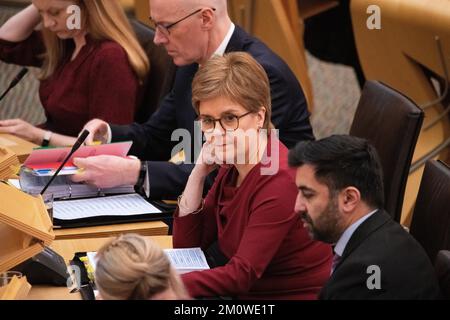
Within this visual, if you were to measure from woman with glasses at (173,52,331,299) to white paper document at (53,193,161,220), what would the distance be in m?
0.42

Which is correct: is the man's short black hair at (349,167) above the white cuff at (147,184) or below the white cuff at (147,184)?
above

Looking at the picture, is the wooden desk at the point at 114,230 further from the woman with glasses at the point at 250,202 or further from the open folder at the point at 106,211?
the woman with glasses at the point at 250,202

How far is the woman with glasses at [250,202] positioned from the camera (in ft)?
6.68

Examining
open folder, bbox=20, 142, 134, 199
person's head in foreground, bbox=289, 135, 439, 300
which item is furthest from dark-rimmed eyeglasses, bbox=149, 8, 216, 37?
person's head in foreground, bbox=289, 135, 439, 300

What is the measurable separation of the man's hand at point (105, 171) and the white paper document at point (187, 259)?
476 millimetres

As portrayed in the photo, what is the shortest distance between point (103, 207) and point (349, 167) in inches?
37.7

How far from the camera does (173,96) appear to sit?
10.5 ft

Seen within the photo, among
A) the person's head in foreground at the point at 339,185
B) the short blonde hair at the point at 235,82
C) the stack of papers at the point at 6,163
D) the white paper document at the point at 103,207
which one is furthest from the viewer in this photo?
the white paper document at the point at 103,207

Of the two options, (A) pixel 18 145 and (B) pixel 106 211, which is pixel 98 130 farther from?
(B) pixel 106 211

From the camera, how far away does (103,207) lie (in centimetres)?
266

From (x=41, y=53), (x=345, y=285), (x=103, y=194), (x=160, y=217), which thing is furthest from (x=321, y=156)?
(x=41, y=53)

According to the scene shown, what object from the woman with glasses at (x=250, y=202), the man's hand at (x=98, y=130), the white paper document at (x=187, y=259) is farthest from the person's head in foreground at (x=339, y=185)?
the man's hand at (x=98, y=130)

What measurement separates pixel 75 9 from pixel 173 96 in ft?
1.69
